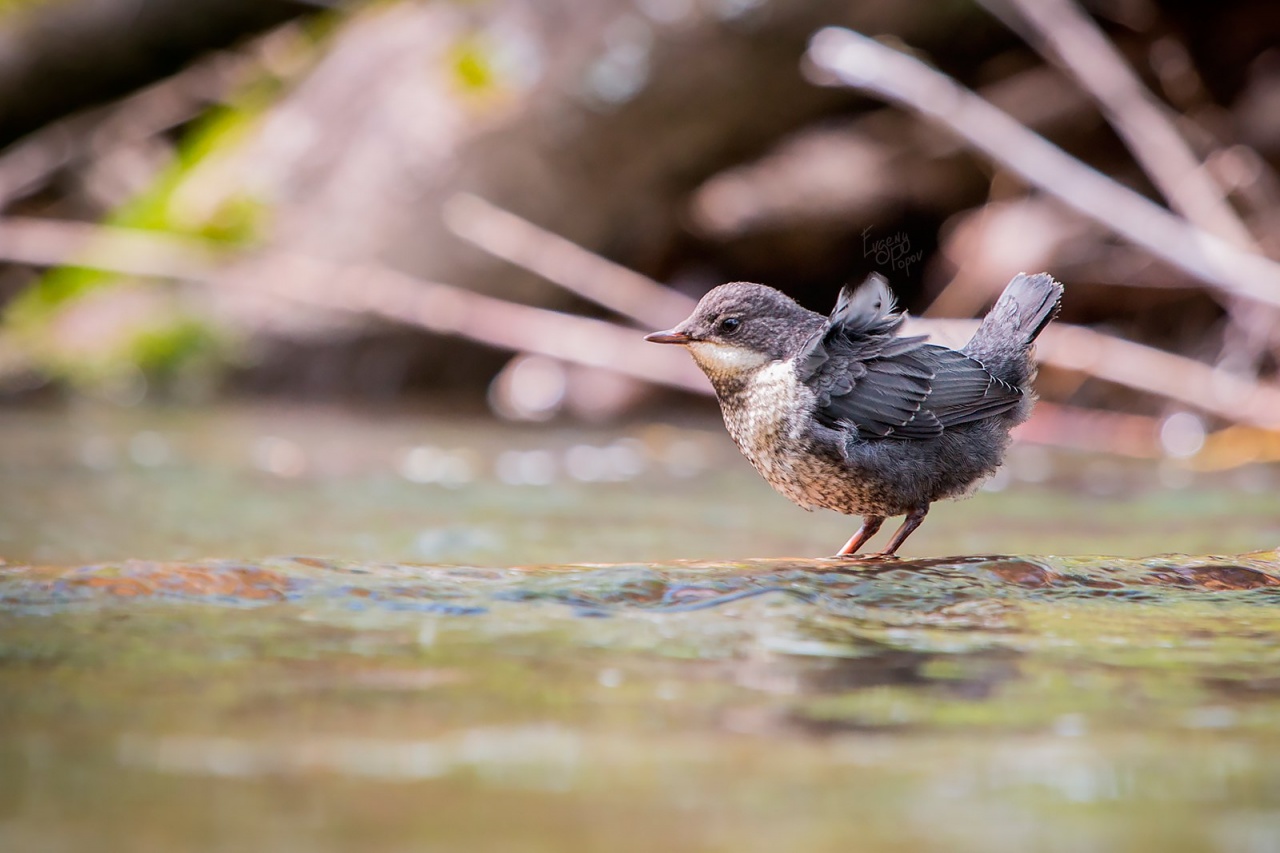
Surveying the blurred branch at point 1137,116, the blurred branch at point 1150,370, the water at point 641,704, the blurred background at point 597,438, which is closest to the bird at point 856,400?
the blurred background at point 597,438

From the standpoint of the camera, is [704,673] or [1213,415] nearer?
[704,673]

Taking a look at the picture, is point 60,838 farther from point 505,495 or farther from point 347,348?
point 347,348

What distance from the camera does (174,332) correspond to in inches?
372

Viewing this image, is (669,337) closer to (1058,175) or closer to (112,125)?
(1058,175)


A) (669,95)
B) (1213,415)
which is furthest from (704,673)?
(669,95)

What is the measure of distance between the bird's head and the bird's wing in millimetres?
134

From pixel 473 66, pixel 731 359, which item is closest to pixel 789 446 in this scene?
pixel 731 359

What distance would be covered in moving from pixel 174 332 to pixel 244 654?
24.4ft

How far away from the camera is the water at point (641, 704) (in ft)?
5.67

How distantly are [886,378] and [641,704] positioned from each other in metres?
1.94

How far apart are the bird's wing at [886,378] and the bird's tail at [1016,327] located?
15 centimetres

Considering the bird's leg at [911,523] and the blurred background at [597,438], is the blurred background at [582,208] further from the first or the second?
the bird's leg at [911,523]

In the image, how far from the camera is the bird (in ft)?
12.4

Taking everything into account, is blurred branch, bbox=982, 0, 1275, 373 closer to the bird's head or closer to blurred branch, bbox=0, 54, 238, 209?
the bird's head
